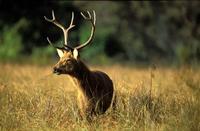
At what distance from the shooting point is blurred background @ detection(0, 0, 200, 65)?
2958cm

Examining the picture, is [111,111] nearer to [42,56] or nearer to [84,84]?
[84,84]

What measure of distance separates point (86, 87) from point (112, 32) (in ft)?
103

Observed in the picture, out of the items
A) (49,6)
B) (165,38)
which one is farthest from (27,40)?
(165,38)

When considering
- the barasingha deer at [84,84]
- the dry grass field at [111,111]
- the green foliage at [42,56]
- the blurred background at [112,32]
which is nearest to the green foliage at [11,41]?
the blurred background at [112,32]

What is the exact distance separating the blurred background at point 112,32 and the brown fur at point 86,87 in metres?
10.1

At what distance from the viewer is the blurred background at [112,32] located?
97.0 feet

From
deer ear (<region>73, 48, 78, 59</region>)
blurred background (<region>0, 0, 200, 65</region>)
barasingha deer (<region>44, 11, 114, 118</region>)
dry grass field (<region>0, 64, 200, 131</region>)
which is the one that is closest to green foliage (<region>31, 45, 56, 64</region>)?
blurred background (<region>0, 0, 200, 65</region>)

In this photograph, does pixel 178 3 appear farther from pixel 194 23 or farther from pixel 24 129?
pixel 24 129

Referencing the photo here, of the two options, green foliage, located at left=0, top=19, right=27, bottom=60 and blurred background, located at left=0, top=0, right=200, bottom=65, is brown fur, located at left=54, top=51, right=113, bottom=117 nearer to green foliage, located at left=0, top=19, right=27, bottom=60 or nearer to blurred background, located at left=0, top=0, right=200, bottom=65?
blurred background, located at left=0, top=0, right=200, bottom=65

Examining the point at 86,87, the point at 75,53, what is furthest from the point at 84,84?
the point at 75,53

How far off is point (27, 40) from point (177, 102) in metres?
20.5

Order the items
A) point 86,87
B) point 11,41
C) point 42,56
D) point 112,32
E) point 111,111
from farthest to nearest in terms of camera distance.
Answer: point 112,32 < point 11,41 < point 42,56 < point 86,87 < point 111,111

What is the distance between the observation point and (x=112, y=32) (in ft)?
140

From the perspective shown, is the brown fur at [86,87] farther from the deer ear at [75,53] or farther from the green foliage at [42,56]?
the green foliage at [42,56]
